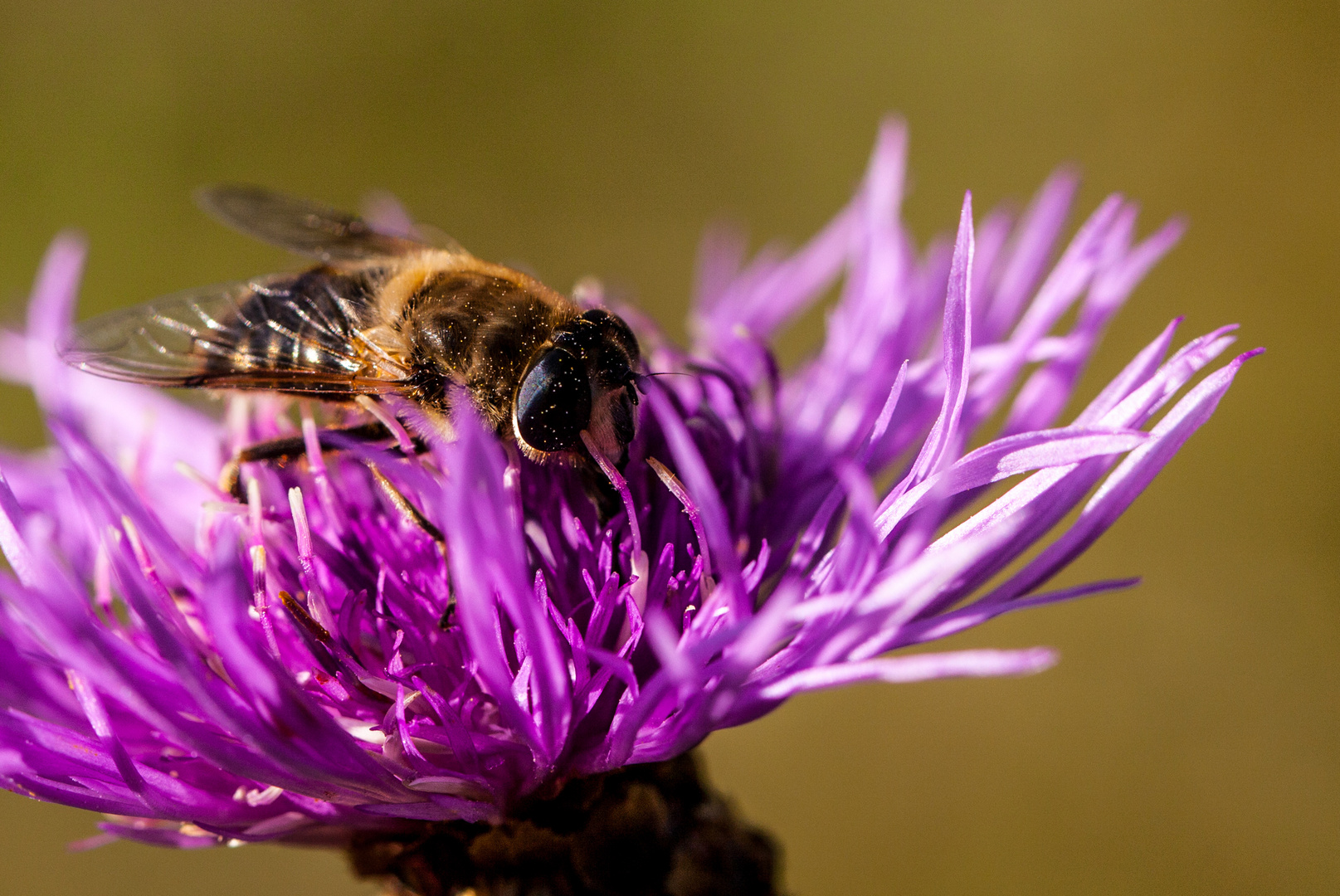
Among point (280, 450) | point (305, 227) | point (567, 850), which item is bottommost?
point (567, 850)

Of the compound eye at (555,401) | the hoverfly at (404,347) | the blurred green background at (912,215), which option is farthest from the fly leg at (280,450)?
the blurred green background at (912,215)

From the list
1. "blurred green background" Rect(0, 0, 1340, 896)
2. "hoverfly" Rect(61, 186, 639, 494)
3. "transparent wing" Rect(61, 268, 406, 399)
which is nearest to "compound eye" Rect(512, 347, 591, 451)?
"hoverfly" Rect(61, 186, 639, 494)

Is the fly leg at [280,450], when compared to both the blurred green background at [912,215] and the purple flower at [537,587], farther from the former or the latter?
the blurred green background at [912,215]

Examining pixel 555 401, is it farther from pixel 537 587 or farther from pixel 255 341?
pixel 255 341

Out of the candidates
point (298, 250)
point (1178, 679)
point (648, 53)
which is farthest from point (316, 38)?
point (1178, 679)

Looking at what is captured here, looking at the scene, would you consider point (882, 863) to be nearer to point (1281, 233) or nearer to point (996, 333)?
point (996, 333)

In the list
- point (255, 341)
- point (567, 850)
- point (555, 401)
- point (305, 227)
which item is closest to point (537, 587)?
point (555, 401)
